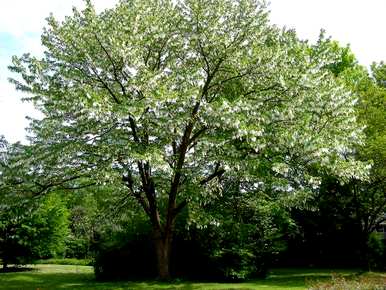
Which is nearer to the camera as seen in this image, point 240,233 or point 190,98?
point 190,98

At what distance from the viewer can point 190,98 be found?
57.3 feet

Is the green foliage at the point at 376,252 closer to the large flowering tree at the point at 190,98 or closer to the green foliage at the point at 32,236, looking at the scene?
the large flowering tree at the point at 190,98

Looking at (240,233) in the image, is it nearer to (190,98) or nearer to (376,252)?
(190,98)

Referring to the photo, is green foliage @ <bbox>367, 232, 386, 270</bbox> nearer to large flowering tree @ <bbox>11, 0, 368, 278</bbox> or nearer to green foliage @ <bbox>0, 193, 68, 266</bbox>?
large flowering tree @ <bbox>11, 0, 368, 278</bbox>

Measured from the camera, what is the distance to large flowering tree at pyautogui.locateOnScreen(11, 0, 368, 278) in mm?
16797

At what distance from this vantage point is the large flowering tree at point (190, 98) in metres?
16.8

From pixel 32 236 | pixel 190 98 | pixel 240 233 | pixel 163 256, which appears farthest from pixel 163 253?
pixel 32 236

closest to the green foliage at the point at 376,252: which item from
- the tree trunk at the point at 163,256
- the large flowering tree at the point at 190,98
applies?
the large flowering tree at the point at 190,98

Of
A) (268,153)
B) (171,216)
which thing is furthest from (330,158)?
(171,216)

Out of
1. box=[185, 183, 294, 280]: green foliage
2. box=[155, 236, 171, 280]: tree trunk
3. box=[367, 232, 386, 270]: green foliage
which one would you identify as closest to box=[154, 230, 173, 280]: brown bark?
box=[155, 236, 171, 280]: tree trunk

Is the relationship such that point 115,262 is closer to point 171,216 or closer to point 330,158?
point 171,216

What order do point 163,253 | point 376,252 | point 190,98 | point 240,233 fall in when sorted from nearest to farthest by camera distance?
1. point 190,98
2. point 163,253
3. point 240,233
4. point 376,252

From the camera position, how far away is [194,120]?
17734 mm

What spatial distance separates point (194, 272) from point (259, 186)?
617 cm
